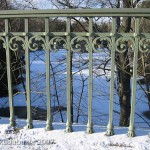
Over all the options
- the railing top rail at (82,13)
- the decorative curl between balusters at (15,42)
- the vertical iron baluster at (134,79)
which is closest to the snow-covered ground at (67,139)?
the vertical iron baluster at (134,79)

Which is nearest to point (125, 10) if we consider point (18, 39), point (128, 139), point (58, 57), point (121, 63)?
point (18, 39)

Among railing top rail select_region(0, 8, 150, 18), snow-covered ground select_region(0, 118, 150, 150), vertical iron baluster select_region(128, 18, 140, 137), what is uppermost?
railing top rail select_region(0, 8, 150, 18)

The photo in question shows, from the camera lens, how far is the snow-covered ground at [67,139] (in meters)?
2.81

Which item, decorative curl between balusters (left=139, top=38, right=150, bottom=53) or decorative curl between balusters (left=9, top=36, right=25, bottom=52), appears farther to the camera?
decorative curl between balusters (left=9, top=36, right=25, bottom=52)

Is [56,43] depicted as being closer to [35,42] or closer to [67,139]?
[35,42]

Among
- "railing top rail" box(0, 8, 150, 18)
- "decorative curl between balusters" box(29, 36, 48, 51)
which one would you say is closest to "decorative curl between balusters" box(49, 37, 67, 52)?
"decorative curl between balusters" box(29, 36, 48, 51)

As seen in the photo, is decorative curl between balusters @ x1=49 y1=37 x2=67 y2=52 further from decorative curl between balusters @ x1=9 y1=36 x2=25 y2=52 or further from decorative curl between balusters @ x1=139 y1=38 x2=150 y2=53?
decorative curl between balusters @ x1=139 y1=38 x2=150 y2=53

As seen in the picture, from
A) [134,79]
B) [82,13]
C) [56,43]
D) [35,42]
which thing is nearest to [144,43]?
[134,79]

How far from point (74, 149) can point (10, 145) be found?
642 millimetres

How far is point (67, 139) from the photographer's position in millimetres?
2918

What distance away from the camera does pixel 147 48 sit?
2.74 meters

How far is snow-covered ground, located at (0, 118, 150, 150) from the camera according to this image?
281 centimetres

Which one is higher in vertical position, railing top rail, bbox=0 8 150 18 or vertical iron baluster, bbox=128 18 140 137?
railing top rail, bbox=0 8 150 18

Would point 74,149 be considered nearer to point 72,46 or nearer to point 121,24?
point 72,46
